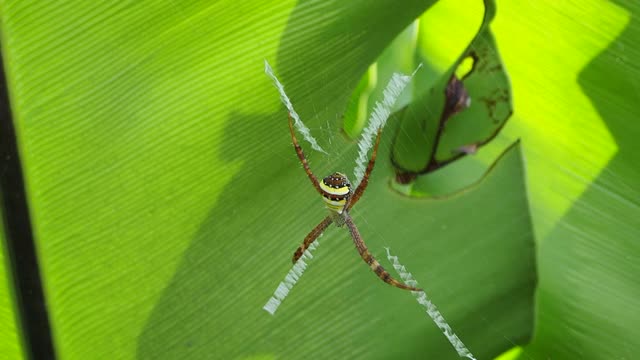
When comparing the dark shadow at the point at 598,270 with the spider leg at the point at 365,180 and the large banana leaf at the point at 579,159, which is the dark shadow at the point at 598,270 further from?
the spider leg at the point at 365,180

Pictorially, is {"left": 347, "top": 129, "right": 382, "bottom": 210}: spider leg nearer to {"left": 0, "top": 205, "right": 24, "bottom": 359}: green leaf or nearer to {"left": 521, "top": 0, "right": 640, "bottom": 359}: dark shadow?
{"left": 521, "top": 0, "right": 640, "bottom": 359}: dark shadow

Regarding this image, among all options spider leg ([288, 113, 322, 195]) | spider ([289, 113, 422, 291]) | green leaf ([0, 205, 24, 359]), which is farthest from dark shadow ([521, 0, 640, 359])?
green leaf ([0, 205, 24, 359])

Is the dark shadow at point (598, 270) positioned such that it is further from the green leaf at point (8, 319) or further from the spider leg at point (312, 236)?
the green leaf at point (8, 319)

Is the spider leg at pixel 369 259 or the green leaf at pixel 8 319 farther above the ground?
the green leaf at pixel 8 319

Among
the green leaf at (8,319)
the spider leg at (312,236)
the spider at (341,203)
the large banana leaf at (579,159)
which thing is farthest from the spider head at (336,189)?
the green leaf at (8,319)

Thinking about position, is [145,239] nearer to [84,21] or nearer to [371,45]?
[84,21]

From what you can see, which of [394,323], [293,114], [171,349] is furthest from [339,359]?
[293,114]

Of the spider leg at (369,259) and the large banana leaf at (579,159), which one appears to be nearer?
the large banana leaf at (579,159)

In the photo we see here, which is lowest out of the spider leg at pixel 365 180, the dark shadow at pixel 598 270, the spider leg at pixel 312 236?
the dark shadow at pixel 598 270
